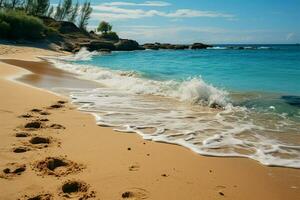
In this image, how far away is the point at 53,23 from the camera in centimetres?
8475

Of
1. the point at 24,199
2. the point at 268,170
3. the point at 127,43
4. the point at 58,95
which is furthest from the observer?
the point at 127,43

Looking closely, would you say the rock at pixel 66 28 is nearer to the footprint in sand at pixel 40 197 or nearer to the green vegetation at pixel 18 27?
the green vegetation at pixel 18 27

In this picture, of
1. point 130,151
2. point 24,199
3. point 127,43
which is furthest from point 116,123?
point 127,43

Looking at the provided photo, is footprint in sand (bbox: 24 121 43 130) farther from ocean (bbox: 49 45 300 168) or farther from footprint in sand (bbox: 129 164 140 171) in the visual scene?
footprint in sand (bbox: 129 164 140 171)

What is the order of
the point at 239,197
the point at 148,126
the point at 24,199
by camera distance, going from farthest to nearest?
the point at 148,126 < the point at 239,197 < the point at 24,199

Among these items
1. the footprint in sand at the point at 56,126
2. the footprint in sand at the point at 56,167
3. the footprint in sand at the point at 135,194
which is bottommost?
the footprint in sand at the point at 135,194

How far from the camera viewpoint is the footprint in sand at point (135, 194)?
13.4ft

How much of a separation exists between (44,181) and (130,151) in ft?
5.92

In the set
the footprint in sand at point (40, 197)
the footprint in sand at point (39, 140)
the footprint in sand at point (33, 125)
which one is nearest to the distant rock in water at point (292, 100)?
the footprint in sand at point (33, 125)

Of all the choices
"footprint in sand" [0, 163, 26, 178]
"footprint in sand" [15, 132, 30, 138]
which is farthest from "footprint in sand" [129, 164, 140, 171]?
"footprint in sand" [15, 132, 30, 138]

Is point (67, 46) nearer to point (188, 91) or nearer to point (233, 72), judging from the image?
point (233, 72)

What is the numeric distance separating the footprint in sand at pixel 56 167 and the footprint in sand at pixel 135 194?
94 cm

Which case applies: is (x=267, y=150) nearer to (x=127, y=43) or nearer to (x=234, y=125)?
(x=234, y=125)

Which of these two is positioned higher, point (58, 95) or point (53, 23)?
point (53, 23)
